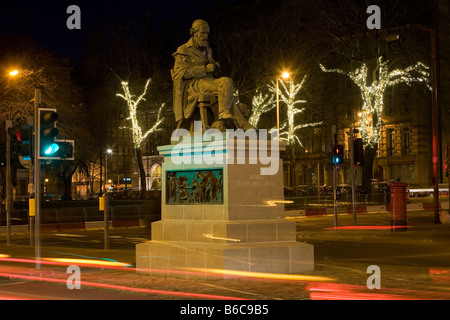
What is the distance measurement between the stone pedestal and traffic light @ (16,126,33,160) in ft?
15.0


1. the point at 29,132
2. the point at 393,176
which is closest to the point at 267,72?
the point at 393,176

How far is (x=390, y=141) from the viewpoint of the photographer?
76.6 metres

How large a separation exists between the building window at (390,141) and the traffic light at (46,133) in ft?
207

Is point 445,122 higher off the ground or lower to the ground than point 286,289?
higher

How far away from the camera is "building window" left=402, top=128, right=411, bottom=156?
244 ft

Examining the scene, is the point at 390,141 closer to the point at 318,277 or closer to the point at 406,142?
the point at 406,142

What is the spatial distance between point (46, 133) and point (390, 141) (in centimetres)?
6385

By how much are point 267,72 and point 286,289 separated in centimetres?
4124

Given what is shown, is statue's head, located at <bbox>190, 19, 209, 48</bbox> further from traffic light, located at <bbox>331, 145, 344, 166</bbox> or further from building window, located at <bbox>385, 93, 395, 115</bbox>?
building window, located at <bbox>385, 93, 395, 115</bbox>

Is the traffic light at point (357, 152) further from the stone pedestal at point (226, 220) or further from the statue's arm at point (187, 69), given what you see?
the stone pedestal at point (226, 220)

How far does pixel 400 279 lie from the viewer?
12258 millimetres


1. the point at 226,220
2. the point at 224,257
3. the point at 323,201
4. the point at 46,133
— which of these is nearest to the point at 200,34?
the point at 226,220
